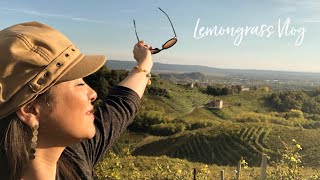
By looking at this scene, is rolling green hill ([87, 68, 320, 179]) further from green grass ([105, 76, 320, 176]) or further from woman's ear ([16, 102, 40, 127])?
woman's ear ([16, 102, 40, 127])

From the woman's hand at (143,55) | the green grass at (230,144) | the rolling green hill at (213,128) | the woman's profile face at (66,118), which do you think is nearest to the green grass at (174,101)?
the rolling green hill at (213,128)

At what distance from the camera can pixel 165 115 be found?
3784 centimetres

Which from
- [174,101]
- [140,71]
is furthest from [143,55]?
[174,101]

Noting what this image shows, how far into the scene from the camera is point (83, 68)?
3.06 ft

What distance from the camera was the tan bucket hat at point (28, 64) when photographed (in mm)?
832

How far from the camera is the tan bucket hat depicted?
2.73 ft

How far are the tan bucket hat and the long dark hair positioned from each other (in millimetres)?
30

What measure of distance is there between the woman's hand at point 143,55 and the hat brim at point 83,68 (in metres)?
0.44

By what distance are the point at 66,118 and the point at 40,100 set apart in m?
0.07

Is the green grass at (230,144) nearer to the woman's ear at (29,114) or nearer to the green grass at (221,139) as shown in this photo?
the green grass at (221,139)

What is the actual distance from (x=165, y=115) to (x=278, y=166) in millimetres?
32952

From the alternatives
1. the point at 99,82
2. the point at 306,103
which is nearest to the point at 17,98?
the point at 99,82

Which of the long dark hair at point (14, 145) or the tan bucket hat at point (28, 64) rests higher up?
the tan bucket hat at point (28, 64)

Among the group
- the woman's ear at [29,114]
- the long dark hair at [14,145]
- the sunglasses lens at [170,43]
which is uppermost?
the sunglasses lens at [170,43]
